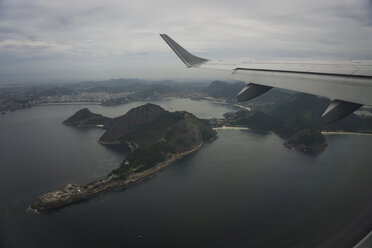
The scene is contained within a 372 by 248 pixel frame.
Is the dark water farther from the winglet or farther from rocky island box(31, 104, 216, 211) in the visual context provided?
the winglet

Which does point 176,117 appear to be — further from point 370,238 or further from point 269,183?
point 370,238

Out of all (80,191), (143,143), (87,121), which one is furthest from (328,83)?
(87,121)

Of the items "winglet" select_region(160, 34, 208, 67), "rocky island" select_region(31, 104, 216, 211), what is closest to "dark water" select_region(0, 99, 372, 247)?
"rocky island" select_region(31, 104, 216, 211)

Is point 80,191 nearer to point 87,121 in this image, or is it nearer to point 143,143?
point 143,143

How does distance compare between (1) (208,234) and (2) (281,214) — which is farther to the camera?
(2) (281,214)

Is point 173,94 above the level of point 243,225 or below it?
above

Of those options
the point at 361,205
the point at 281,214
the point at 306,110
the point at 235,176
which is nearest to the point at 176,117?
the point at 235,176
